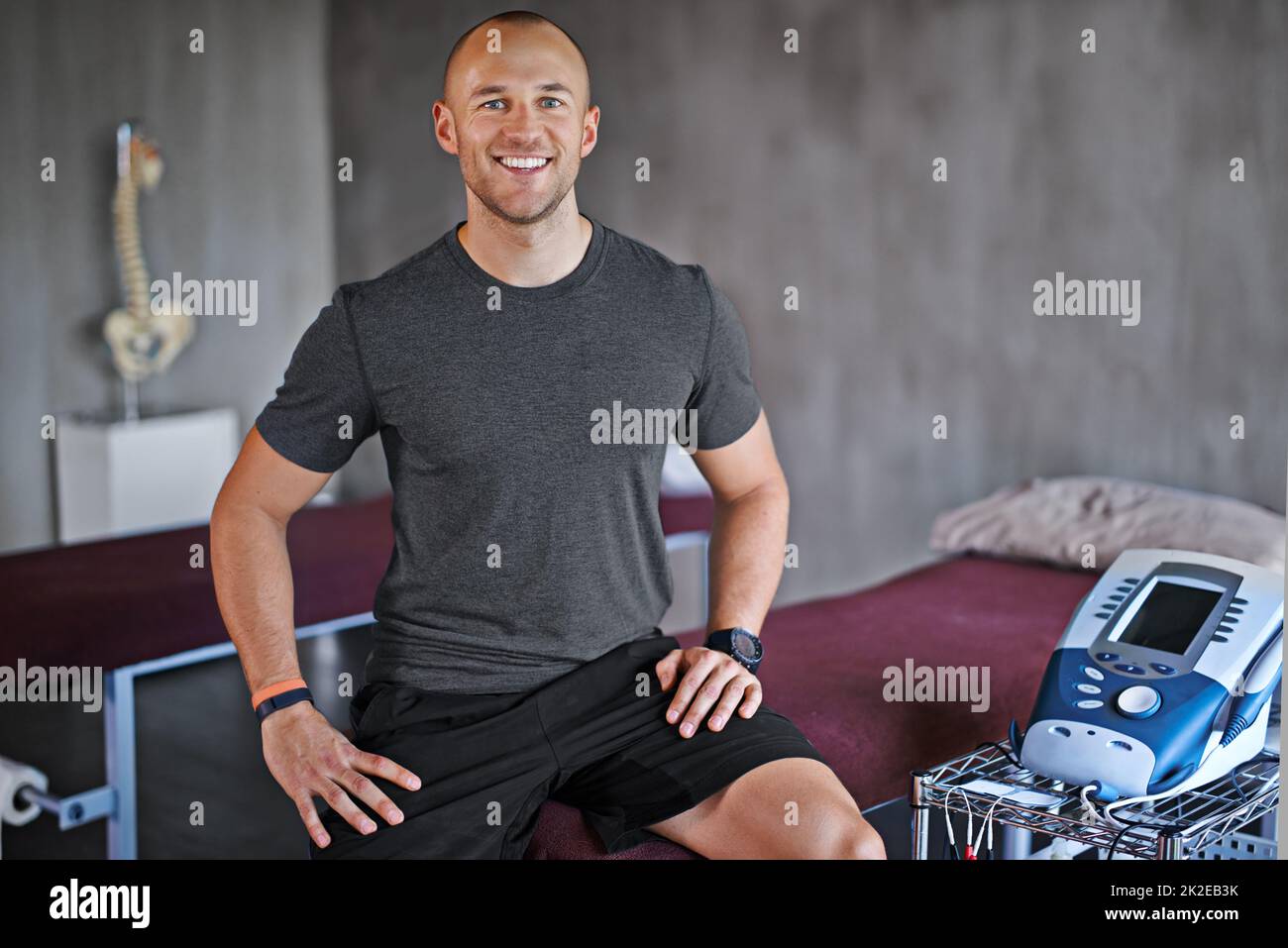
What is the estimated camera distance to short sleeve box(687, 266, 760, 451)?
1.78 m

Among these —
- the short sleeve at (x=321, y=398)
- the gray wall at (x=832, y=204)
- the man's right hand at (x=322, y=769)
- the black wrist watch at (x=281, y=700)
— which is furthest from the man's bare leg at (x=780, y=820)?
the gray wall at (x=832, y=204)

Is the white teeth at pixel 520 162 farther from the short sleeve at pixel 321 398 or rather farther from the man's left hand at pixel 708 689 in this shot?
the man's left hand at pixel 708 689

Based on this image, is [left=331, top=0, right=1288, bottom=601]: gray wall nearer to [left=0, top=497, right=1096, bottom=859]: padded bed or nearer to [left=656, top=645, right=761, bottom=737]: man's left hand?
[left=0, top=497, right=1096, bottom=859]: padded bed

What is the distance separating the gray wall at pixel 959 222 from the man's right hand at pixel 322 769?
1973 millimetres

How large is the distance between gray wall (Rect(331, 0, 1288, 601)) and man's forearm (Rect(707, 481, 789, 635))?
1.39 m

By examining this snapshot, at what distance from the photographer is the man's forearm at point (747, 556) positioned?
178 centimetres

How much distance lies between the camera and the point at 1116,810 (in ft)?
5.24

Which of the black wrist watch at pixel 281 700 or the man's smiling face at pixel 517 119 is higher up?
the man's smiling face at pixel 517 119

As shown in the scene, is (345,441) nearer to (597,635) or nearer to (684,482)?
(597,635)

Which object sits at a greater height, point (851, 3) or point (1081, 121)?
point (851, 3)

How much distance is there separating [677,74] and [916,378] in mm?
1037

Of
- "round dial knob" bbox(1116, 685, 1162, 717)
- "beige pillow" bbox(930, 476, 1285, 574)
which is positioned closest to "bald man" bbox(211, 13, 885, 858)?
"round dial knob" bbox(1116, 685, 1162, 717)
